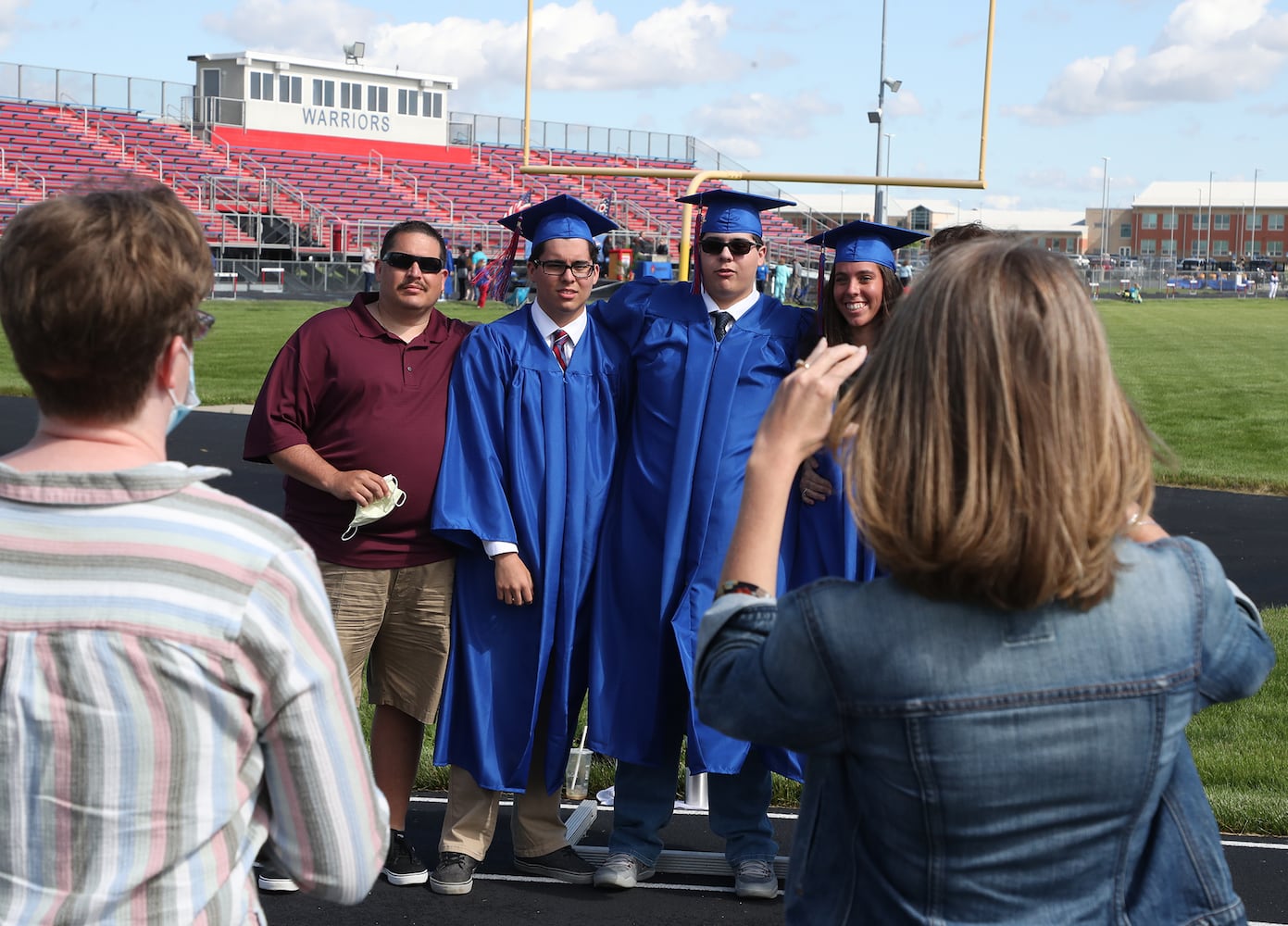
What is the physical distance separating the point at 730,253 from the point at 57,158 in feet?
136

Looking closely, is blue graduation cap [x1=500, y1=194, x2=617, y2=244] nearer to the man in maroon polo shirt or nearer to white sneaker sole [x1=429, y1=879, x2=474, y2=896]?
the man in maroon polo shirt

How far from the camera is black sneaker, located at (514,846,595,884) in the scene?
432cm

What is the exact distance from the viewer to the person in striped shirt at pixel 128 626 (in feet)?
4.83

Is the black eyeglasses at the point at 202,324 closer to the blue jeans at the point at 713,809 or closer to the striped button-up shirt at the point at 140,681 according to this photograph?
the striped button-up shirt at the point at 140,681

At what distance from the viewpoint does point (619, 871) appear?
4.20 meters

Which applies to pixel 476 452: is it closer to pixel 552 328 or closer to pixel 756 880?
pixel 552 328

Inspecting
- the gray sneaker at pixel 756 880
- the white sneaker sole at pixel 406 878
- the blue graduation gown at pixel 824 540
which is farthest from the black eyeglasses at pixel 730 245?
the white sneaker sole at pixel 406 878

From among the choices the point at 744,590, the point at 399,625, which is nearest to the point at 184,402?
the point at 744,590

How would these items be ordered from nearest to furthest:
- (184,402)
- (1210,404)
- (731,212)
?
(184,402) < (731,212) < (1210,404)

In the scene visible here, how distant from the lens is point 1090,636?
59.3 inches

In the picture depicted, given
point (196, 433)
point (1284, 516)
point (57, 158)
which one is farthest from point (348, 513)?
point (57, 158)

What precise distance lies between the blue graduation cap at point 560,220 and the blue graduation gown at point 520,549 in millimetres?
382

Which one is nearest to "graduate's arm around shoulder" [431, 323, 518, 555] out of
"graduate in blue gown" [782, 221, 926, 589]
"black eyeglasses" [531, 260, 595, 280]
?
"black eyeglasses" [531, 260, 595, 280]

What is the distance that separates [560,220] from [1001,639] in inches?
126
